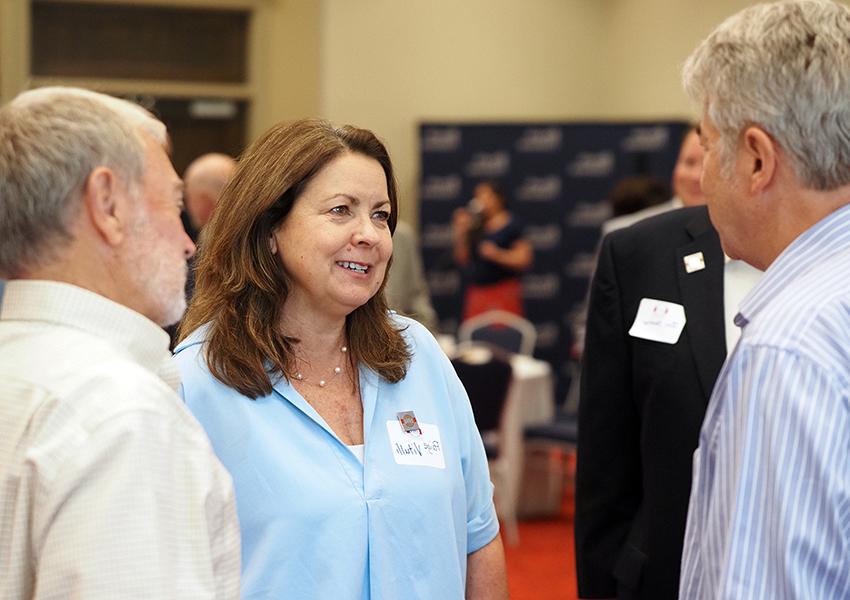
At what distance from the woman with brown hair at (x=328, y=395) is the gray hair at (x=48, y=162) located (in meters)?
0.71

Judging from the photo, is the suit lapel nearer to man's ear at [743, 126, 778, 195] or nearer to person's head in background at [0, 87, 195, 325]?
man's ear at [743, 126, 778, 195]

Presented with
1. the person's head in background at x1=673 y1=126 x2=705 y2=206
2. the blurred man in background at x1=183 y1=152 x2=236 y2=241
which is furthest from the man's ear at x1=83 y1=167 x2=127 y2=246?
the blurred man in background at x1=183 y1=152 x2=236 y2=241

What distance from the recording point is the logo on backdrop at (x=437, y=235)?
436 inches

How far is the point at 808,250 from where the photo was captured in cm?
154

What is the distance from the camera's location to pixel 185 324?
2.32m

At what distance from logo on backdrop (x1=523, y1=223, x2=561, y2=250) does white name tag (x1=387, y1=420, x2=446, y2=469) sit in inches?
347

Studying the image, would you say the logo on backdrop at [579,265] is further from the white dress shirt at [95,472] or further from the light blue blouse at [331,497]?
the white dress shirt at [95,472]

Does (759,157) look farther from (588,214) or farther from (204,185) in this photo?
(588,214)

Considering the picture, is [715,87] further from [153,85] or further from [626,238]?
[153,85]

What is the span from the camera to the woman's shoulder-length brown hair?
87.1 inches

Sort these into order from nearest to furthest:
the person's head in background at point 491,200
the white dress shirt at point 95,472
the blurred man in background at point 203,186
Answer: the white dress shirt at point 95,472
the blurred man in background at point 203,186
the person's head in background at point 491,200

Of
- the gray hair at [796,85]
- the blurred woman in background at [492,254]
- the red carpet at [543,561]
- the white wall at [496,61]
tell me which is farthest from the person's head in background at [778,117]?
the white wall at [496,61]

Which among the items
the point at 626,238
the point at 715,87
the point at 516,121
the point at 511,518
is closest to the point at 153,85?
the point at 516,121

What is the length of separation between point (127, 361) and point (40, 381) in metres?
0.10
